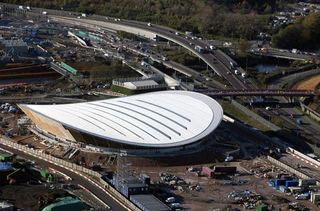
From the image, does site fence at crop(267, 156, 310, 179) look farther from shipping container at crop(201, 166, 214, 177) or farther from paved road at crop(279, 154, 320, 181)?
shipping container at crop(201, 166, 214, 177)

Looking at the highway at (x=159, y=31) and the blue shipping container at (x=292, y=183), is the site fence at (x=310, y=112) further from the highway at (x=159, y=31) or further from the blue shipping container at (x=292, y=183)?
the blue shipping container at (x=292, y=183)

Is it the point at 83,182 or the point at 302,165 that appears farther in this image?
the point at 302,165

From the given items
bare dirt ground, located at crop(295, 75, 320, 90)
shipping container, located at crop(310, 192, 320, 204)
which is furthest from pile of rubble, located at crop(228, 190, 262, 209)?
bare dirt ground, located at crop(295, 75, 320, 90)

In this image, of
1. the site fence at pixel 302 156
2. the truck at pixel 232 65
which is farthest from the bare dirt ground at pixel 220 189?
the truck at pixel 232 65

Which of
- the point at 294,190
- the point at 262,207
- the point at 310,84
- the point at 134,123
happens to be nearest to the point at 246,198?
the point at 262,207

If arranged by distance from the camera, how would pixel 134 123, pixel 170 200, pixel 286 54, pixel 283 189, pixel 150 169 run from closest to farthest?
pixel 170 200
pixel 283 189
pixel 150 169
pixel 134 123
pixel 286 54

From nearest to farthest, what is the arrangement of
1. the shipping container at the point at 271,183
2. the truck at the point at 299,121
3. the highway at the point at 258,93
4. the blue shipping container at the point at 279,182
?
the blue shipping container at the point at 279,182
the shipping container at the point at 271,183
the truck at the point at 299,121
the highway at the point at 258,93

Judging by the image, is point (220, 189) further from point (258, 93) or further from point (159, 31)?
point (159, 31)
